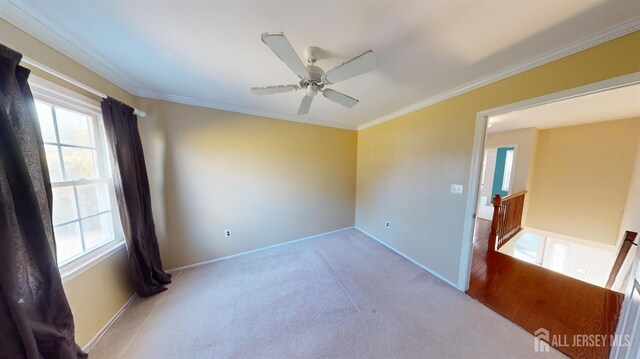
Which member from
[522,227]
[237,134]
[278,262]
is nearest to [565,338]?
[278,262]

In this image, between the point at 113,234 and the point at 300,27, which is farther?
the point at 113,234

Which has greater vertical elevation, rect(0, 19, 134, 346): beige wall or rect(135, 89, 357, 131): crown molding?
rect(135, 89, 357, 131): crown molding

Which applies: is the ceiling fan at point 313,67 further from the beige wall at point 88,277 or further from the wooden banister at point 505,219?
the wooden banister at point 505,219

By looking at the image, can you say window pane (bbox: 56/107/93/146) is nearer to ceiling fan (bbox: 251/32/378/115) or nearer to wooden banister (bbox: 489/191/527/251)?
ceiling fan (bbox: 251/32/378/115)

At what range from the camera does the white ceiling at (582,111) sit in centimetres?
196

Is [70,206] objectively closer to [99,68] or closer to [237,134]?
[99,68]

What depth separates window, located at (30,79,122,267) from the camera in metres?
1.25

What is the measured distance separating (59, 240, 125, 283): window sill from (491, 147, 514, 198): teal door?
7113 millimetres

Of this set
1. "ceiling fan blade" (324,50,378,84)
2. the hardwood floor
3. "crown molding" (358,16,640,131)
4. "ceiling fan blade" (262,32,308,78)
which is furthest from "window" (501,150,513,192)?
"ceiling fan blade" (262,32,308,78)

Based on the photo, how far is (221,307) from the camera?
1.77 meters

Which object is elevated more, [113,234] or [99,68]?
[99,68]

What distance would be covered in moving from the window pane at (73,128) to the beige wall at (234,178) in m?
0.53

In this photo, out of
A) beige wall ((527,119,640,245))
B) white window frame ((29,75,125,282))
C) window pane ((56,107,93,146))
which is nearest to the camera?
white window frame ((29,75,125,282))

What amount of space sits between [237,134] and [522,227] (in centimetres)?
610
